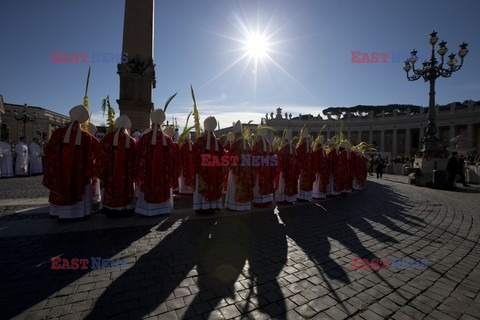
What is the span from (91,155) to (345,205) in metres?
7.48

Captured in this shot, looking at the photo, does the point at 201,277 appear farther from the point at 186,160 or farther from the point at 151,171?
the point at 186,160

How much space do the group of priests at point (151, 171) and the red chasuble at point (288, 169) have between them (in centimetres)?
3

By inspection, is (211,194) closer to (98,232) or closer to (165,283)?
(98,232)

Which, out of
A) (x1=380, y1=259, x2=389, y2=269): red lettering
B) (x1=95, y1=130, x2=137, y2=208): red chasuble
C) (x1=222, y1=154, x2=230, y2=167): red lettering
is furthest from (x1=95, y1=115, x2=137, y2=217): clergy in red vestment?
(x1=380, y1=259, x2=389, y2=269): red lettering

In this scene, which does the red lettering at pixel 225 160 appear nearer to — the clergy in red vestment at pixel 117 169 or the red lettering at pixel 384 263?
the clergy in red vestment at pixel 117 169

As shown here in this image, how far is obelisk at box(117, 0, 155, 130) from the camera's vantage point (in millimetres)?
9820

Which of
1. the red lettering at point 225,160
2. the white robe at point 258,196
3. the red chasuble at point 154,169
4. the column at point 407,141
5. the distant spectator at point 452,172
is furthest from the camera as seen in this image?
the column at point 407,141

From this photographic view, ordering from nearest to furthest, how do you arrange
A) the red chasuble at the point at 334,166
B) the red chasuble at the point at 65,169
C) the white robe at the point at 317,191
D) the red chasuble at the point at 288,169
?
the red chasuble at the point at 65,169 < the red chasuble at the point at 288,169 < the white robe at the point at 317,191 < the red chasuble at the point at 334,166

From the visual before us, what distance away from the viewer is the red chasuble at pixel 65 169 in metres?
4.72

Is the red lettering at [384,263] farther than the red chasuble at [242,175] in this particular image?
No

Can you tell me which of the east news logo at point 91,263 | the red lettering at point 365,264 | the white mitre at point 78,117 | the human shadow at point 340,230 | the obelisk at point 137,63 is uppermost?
the obelisk at point 137,63

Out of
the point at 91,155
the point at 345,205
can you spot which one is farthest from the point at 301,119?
the point at 91,155

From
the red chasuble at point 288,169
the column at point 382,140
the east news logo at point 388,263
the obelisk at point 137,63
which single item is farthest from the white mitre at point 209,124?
the column at point 382,140

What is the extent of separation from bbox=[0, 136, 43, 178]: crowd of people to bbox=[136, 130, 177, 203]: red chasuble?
43.2 ft
